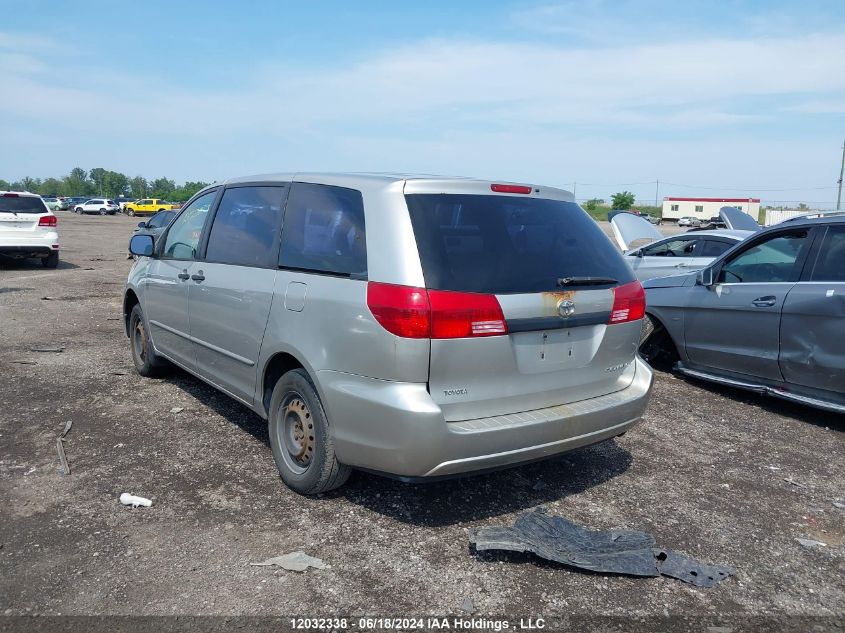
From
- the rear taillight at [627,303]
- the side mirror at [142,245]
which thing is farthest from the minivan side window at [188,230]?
the rear taillight at [627,303]

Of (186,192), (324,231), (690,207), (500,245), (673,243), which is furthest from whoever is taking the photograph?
(186,192)

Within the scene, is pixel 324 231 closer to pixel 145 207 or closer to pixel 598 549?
pixel 598 549

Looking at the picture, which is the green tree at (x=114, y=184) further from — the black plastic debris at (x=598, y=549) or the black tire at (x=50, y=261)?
the black plastic debris at (x=598, y=549)

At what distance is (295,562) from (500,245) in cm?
184

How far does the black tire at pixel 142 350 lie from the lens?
6.12 m

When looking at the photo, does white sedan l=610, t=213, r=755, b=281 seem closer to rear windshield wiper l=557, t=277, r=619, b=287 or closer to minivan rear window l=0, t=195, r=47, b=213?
rear windshield wiper l=557, t=277, r=619, b=287

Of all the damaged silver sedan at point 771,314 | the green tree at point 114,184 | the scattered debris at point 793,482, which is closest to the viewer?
the scattered debris at point 793,482

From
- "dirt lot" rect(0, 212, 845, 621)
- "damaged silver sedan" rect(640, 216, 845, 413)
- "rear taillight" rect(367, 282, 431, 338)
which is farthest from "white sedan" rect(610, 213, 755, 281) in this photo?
"rear taillight" rect(367, 282, 431, 338)

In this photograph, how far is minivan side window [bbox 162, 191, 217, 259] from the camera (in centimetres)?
518

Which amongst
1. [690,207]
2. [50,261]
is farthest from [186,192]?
[50,261]

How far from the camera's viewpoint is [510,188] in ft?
12.4

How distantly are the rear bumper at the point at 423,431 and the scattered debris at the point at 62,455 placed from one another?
1947 mm

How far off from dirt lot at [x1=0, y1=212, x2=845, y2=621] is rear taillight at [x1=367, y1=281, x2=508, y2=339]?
111cm

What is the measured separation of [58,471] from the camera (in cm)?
426
